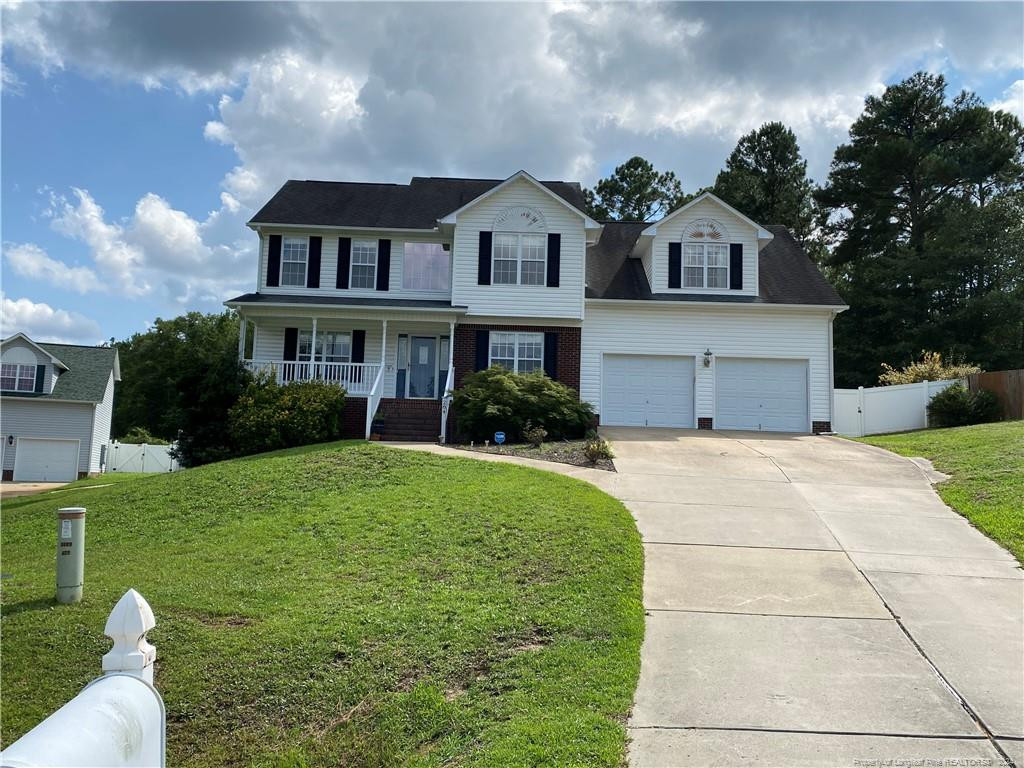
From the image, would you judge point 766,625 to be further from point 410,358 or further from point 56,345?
point 56,345

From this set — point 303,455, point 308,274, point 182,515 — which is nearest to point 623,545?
point 182,515

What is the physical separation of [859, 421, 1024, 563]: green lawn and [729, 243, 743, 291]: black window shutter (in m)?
6.18

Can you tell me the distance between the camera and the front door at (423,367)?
73.3ft

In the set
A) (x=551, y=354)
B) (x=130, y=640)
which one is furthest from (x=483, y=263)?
(x=130, y=640)

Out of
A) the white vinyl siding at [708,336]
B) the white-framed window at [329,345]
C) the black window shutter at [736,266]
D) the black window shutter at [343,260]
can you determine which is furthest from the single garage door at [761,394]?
the black window shutter at [343,260]

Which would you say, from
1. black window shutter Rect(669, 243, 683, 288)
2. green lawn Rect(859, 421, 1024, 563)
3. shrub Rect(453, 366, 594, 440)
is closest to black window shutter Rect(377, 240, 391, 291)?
shrub Rect(453, 366, 594, 440)

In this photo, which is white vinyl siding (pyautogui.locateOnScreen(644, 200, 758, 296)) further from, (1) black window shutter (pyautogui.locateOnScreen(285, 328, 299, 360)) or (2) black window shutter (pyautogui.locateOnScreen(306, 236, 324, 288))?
(1) black window shutter (pyautogui.locateOnScreen(285, 328, 299, 360))

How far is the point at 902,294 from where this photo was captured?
3488 centimetres

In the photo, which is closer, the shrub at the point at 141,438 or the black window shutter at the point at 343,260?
the black window shutter at the point at 343,260

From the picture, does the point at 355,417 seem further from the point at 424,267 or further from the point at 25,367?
the point at 25,367

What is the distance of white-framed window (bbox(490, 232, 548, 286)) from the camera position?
21.5 m

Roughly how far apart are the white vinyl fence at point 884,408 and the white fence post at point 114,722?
874 inches

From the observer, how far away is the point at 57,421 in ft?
113

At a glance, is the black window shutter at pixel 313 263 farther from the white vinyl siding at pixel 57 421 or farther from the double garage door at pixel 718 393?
the white vinyl siding at pixel 57 421
